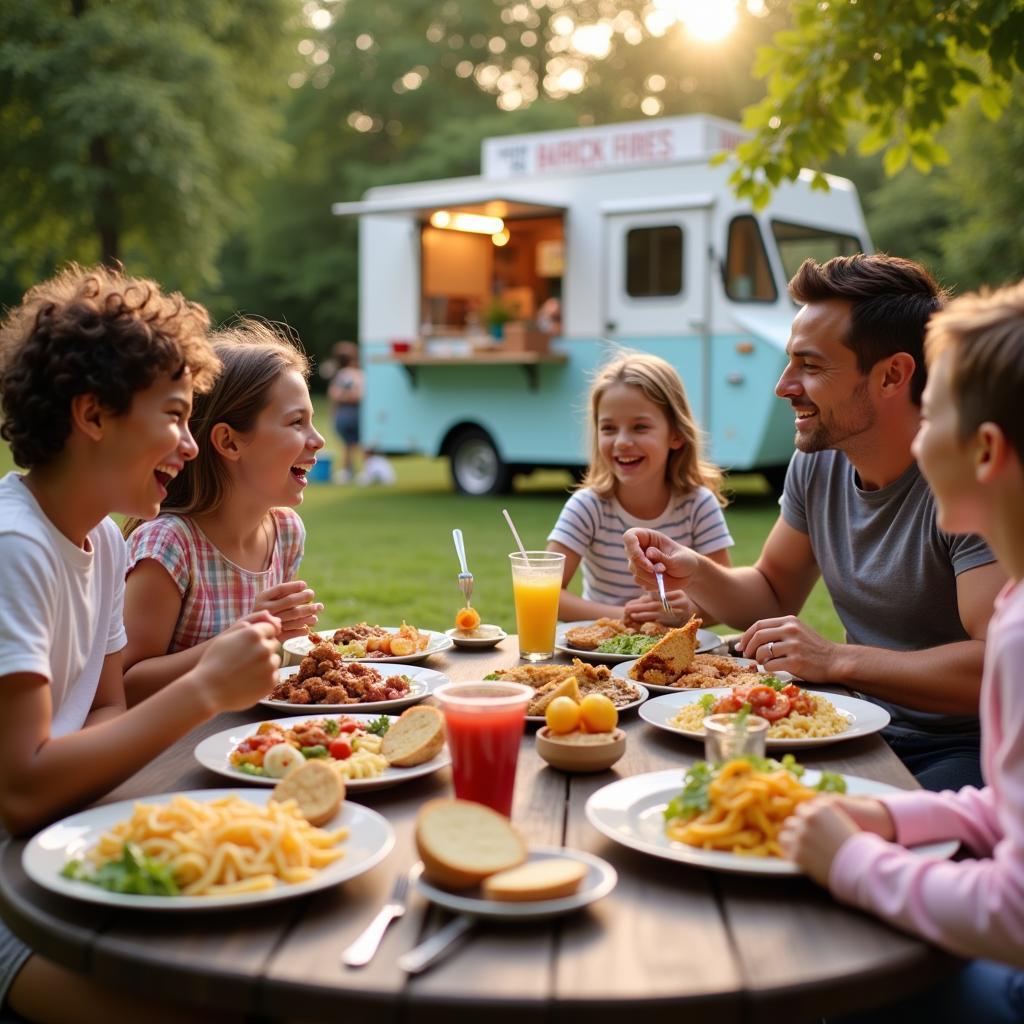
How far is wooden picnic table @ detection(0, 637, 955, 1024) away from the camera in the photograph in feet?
3.86

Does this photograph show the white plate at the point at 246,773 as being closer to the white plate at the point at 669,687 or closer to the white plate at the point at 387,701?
the white plate at the point at 387,701

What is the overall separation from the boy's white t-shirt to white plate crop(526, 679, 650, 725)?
803 mm

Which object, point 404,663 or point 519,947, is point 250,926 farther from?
point 404,663

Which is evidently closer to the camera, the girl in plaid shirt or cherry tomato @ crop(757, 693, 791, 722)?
cherry tomato @ crop(757, 693, 791, 722)

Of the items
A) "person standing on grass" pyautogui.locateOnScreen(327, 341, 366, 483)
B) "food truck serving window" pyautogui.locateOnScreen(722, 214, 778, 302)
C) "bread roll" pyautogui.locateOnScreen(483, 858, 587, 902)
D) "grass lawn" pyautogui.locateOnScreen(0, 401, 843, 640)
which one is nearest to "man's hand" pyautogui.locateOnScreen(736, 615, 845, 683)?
"bread roll" pyautogui.locateOnScreen(483, 858, 587, 902)

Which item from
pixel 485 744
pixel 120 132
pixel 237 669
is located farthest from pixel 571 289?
pixel 485 744

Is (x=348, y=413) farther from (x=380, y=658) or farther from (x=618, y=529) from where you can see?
(x=380, y=658)

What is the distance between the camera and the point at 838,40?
4582 mm

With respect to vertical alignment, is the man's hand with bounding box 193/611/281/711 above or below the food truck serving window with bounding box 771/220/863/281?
below

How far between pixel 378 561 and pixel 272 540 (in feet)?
18.8

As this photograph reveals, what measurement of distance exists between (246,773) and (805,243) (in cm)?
1065

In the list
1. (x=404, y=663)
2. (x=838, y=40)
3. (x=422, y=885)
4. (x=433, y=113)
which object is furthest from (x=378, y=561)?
(x=433, y=113)

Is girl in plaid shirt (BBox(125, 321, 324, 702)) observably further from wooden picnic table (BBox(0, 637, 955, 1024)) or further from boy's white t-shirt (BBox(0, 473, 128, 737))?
wooden picnic table (BBox(0, 637, 955, 1024))

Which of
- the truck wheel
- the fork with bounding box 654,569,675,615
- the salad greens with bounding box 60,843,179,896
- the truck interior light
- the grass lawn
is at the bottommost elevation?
the grass lawn
